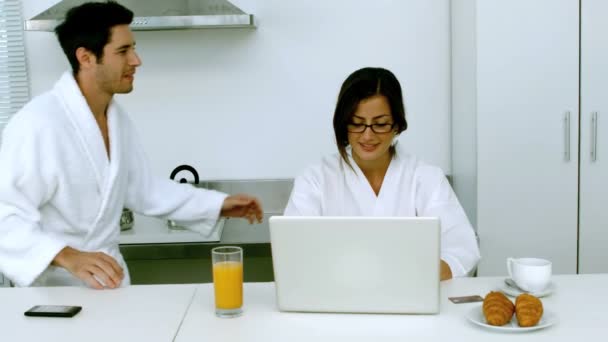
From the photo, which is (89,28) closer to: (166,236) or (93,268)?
(93,268)

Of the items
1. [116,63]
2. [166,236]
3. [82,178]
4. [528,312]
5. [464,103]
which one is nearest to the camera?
[528,312]

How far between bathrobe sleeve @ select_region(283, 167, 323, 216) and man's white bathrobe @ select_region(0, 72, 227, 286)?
0.28 meters

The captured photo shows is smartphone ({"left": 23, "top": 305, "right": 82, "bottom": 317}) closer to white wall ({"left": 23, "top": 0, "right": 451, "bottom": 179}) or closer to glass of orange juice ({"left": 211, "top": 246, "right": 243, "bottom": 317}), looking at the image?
glass of orange juice ({"left": 211, "top": 246, "right": 243, "bottom": 317})

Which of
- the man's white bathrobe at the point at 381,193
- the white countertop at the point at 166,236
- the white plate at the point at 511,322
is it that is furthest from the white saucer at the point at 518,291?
the white countertop at the point at 166,236

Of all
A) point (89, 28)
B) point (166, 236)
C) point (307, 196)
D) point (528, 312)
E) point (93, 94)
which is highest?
point (89, 28)

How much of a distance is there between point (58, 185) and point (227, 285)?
2.44ft

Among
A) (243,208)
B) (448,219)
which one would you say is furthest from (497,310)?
(243,208)

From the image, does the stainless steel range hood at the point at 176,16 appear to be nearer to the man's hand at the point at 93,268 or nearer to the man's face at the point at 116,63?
the man's face at the point at 116,63

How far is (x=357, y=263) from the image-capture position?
1.38m

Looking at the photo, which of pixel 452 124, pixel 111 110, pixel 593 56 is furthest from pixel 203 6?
pixel 593 56

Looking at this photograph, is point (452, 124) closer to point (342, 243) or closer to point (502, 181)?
point (502, 181)

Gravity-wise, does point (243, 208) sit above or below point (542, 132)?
below

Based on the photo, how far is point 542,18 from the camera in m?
2.60

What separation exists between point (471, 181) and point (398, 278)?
148 centimetres
